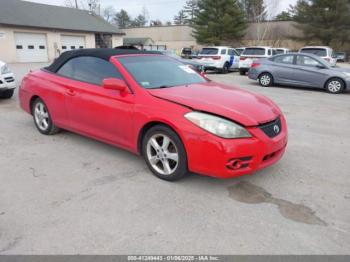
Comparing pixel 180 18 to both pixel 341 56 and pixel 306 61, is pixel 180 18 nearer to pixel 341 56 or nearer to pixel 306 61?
pixel 341 56

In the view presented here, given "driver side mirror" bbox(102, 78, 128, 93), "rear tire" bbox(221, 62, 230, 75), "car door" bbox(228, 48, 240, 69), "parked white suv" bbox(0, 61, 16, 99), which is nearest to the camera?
"driver side mirror" bbox(102, 78, 128, 93)

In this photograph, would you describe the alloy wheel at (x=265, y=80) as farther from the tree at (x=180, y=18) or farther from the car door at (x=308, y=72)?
the tree at (x=180, y=18)

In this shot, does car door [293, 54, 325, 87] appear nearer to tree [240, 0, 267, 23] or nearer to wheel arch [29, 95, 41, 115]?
wheel arch [29, 95, 41, 115]

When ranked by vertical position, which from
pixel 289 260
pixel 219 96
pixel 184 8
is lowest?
pixel 289 260

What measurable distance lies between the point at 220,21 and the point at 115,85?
133 feet

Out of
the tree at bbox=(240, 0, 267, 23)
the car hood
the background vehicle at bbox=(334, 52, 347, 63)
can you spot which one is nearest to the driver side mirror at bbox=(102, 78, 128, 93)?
the car hood

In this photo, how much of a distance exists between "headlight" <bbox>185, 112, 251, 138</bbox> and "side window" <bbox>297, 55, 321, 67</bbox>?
9.39 m

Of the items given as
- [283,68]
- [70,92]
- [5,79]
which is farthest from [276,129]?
[283,68]

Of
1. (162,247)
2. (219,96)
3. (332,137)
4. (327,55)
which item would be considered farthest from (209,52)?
(162,247)

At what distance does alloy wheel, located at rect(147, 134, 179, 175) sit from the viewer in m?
3.49

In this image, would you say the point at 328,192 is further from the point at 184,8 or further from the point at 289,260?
the point at 184,8

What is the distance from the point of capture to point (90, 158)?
169 inches

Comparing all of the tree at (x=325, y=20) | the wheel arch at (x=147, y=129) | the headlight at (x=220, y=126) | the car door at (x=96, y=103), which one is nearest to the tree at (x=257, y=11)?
the tree at (x=325, y=20)

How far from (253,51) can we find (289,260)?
52.9 ft
